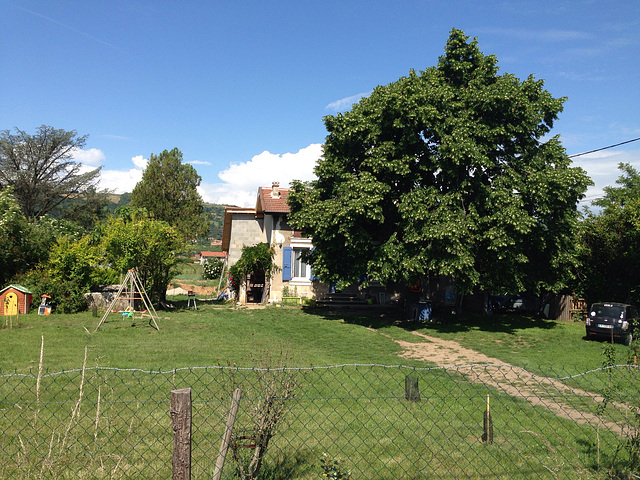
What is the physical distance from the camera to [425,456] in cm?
608

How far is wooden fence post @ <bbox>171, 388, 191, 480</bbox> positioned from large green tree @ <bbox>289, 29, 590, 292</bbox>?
15.0 m

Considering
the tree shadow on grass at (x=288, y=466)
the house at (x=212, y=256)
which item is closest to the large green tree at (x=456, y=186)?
the tree shadow on grass at (x=288, y=466)

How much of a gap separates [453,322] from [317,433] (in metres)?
16.3

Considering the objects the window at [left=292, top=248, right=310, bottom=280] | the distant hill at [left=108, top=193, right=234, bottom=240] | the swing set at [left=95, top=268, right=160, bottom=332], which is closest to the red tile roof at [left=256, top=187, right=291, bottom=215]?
the window at [left=292, top=248, right=310, bottom=280]

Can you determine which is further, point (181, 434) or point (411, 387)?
point (411, 387)

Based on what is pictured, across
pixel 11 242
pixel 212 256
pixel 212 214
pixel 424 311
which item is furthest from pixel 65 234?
pixel 212 214

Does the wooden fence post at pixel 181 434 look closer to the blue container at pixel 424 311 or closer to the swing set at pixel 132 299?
the swing set at pixel 132 299

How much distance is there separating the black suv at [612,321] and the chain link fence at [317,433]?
903cm

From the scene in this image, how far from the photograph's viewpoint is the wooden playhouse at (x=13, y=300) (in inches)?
816

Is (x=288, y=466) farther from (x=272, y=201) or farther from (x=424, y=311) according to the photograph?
(x=272, y=201)

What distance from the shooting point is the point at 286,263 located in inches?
1069

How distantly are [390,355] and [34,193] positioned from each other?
39.5 metres

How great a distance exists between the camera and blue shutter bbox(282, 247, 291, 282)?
27.1 metres

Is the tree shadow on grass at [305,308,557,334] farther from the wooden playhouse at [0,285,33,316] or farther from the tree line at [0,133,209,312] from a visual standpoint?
the wooden playhouse at [0,285,33,316]
